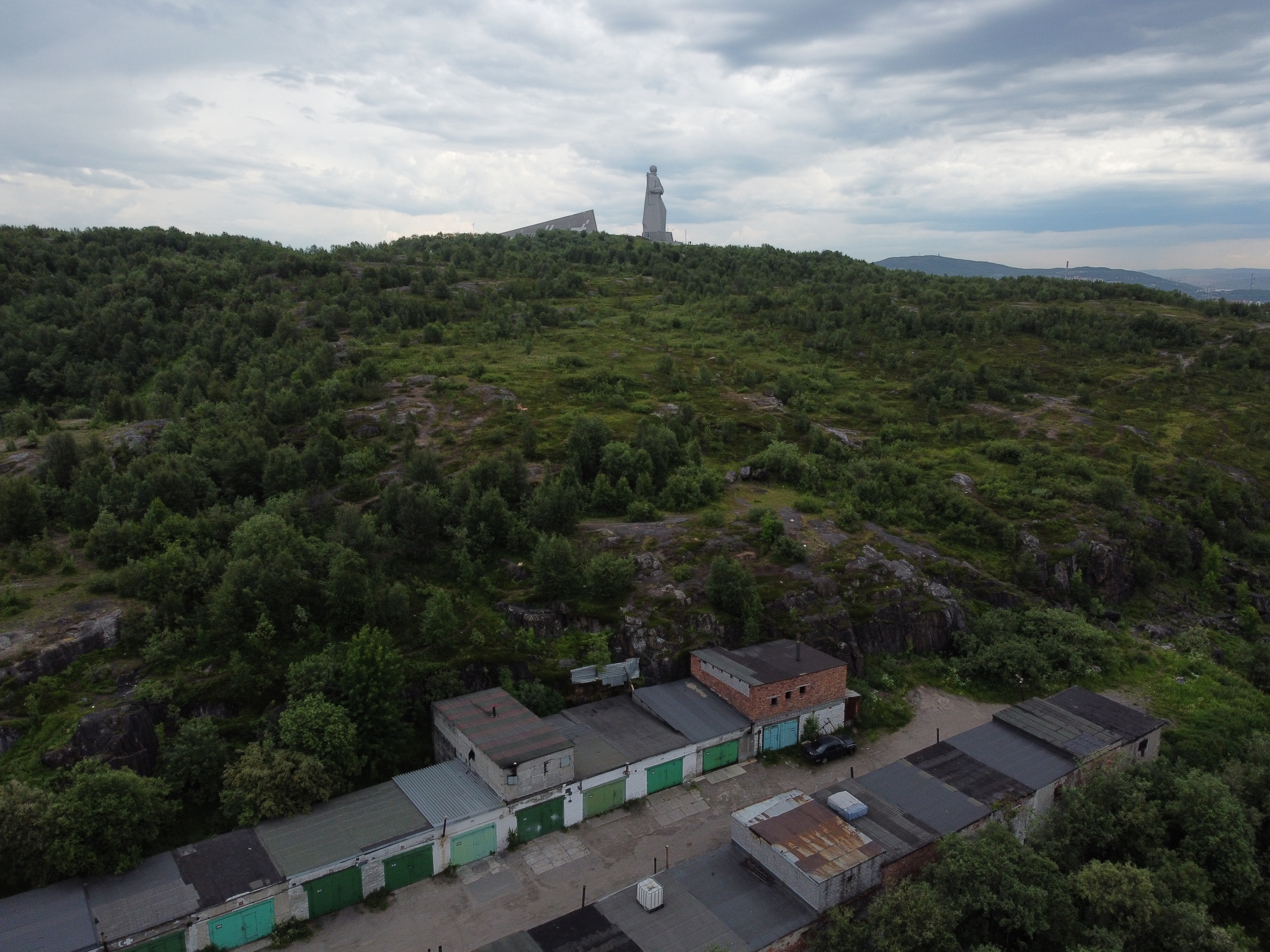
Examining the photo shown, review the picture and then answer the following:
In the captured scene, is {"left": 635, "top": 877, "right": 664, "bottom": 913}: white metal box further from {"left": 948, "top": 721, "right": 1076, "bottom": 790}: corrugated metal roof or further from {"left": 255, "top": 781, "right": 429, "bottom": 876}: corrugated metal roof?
{"left": 948, "top": 721, "right": 1076, "bottom": 790}: corrugated metal roof

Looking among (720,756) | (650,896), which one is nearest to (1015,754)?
(720,756)

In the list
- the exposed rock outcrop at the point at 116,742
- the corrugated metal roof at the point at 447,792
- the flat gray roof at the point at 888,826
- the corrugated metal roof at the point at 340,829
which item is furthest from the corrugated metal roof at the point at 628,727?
the exposed rock outcrop at the point at 116,742

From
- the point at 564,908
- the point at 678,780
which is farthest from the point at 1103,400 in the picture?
the point at 564,908

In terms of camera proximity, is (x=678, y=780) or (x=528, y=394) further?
(x=528, y=394)

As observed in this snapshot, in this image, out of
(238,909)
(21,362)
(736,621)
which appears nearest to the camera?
(238,909)

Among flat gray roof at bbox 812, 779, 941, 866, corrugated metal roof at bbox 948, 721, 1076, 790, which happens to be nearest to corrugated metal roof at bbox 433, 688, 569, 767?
flat gray roof at bbox 812, 779, 941, 866

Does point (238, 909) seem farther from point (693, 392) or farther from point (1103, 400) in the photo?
point (1103, 400)
